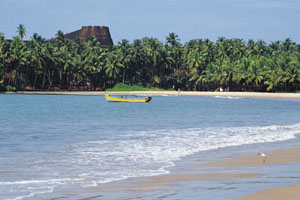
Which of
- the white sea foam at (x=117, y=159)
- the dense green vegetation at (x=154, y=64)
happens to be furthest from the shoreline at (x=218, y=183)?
the dense green vegetation at (x=154, y=64)

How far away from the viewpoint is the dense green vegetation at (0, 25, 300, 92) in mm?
122875

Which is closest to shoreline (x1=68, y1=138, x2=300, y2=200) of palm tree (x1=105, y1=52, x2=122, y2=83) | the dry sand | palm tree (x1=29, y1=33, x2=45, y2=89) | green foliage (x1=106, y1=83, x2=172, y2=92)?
the dry sand

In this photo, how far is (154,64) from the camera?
138m

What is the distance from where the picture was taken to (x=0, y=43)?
125688 millimetres

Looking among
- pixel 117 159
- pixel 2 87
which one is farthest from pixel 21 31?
pixel 117 159

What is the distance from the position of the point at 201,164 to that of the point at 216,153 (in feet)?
9.55

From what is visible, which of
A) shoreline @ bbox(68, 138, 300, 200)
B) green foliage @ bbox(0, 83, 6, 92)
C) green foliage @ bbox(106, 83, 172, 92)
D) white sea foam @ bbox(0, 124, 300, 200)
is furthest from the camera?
green foliage @ bbox(106, 83, 172, 92)

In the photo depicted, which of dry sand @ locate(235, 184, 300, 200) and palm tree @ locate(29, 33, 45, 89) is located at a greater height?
palm tree @ locate(29, 33, 45, 89)

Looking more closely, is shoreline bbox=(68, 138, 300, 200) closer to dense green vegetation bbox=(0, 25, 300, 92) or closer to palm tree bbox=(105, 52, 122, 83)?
dense green vegetation bbox=(0, 25, 300, 92)

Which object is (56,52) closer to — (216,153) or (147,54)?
(147,54)

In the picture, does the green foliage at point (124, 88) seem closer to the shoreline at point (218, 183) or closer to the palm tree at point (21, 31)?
the palm tree at point (21, 31)

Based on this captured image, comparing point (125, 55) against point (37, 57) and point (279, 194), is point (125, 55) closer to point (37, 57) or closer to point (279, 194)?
point (37, 57)

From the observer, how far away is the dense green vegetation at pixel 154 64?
12288cm

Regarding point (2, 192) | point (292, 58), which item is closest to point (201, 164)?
point (2, 192)
